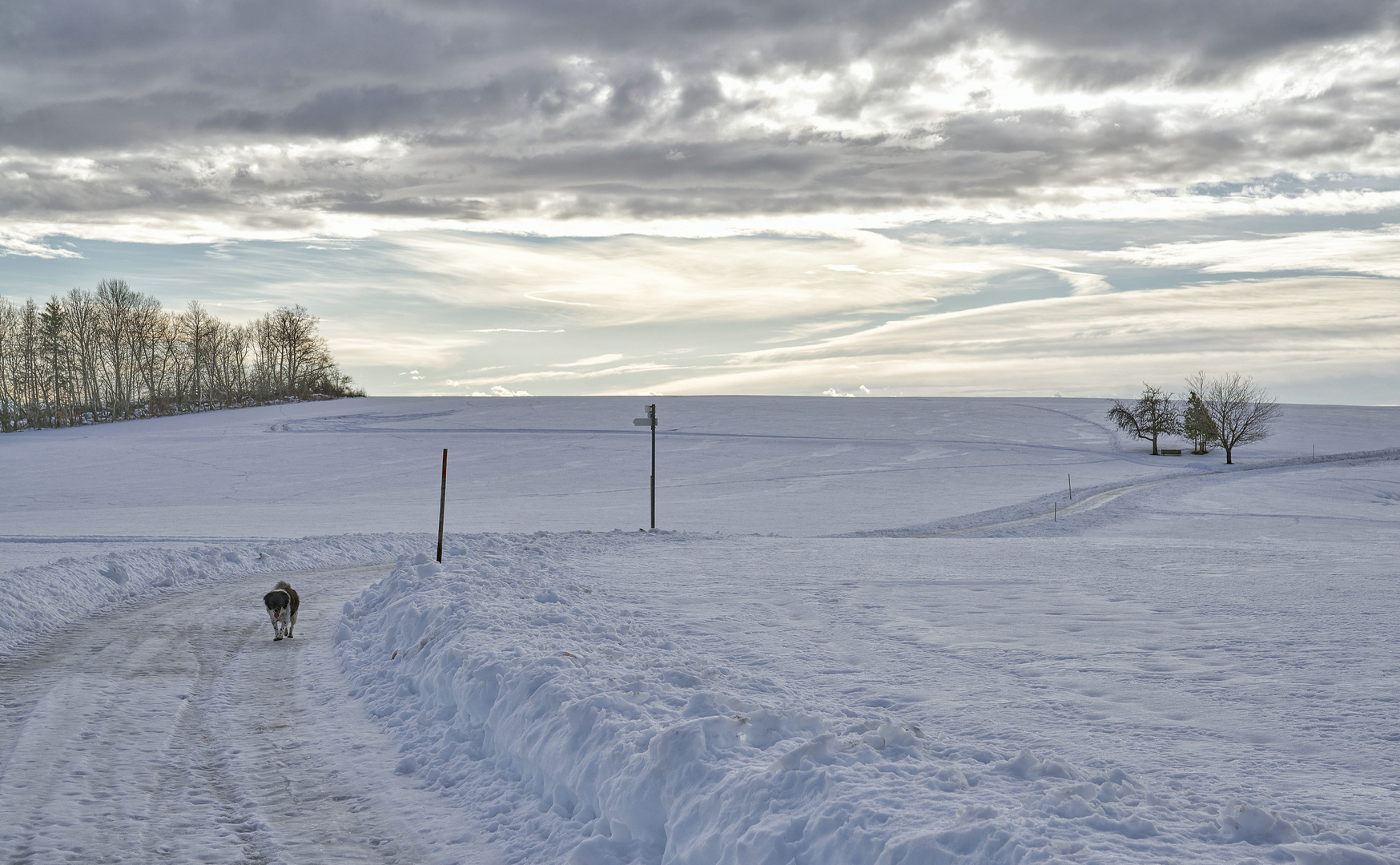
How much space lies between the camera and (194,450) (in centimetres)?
6216

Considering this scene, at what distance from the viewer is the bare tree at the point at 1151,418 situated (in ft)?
222

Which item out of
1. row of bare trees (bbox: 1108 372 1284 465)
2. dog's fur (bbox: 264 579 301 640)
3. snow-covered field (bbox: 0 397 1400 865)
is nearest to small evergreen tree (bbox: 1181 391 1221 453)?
row of bare trees (bbox: 1108 372 1284 465)

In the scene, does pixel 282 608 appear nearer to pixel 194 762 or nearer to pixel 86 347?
pixel 194 762

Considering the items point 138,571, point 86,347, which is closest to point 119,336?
point 86,347

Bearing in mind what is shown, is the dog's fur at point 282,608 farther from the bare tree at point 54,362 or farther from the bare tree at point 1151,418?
the bare tree at point 54,362

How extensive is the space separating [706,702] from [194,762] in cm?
418

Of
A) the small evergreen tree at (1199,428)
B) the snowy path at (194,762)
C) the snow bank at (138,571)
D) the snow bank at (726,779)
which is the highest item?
the small evergreen tree at (1199,428)

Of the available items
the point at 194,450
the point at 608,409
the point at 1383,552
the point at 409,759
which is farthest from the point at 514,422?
the point at 409,759

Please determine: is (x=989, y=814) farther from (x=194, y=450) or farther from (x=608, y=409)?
(x=608, y=409)

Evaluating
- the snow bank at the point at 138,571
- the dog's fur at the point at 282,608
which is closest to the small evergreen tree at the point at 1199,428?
the snow bank at the point at 138,571

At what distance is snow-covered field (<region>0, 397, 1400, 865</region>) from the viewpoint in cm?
530

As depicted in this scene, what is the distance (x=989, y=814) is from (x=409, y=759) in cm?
478

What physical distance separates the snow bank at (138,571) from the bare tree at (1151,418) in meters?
58.2

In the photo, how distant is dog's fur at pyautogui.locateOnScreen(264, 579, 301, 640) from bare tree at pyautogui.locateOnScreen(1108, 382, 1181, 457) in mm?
64798
